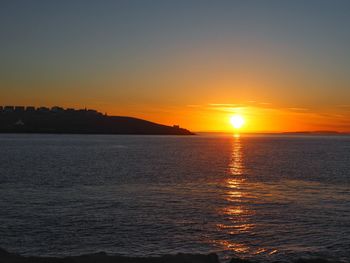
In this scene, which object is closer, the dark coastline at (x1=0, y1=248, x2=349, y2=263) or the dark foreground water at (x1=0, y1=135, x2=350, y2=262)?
the dark coastline at (x1=0, y1=248, x2=349, y2=263)

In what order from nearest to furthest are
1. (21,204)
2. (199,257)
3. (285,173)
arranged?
1. (199,257)
2. (21,204)
3. (285,173)

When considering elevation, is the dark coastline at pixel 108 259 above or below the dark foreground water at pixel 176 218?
above

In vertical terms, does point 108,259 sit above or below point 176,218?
above

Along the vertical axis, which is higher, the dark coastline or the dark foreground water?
the dark coastline

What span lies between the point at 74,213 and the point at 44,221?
3.82 m

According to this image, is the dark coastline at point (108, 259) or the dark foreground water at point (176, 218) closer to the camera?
the dark coastline at point (108, 259)

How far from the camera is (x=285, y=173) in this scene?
80812 millimetres

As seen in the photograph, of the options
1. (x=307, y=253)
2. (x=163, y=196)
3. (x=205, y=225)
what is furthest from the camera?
Answer: (x=163, y=196)

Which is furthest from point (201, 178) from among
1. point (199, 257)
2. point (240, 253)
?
point (199, 257)

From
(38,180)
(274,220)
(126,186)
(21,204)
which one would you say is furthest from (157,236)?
(38,180)

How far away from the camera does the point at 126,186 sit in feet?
192

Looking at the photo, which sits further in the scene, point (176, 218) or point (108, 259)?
point (176, 218)

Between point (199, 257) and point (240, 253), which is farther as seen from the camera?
point (240, 253)

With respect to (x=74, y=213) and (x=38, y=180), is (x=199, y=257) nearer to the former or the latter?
(x=74, y=213)
